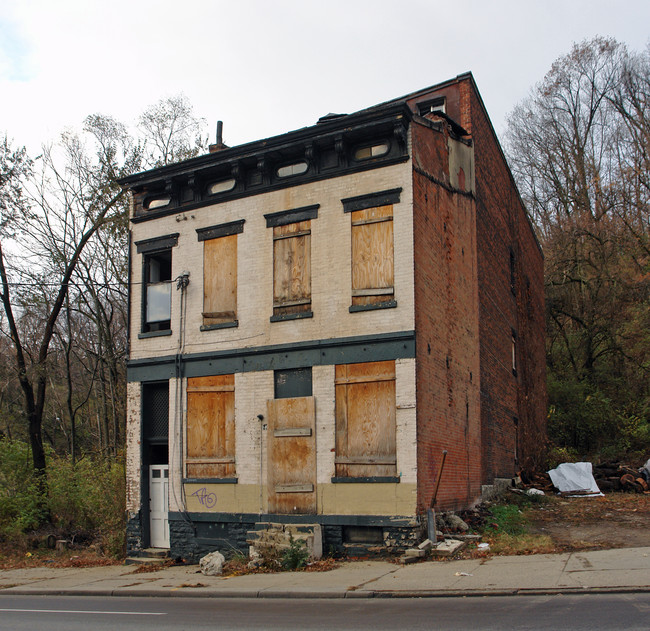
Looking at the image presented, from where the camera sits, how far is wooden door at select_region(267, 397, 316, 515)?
15.1m

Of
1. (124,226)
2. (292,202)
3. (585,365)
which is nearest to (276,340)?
(292,202)

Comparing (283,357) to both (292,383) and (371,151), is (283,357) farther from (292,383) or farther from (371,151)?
(371,151)

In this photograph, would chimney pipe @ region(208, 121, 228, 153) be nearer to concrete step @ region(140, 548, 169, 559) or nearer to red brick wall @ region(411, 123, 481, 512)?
red brick wall @ region(411, 123, 481, 512)

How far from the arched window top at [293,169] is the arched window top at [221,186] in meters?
1.36

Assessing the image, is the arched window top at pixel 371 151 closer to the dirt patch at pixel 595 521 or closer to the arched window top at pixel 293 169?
the arched window top at pixel 293 169

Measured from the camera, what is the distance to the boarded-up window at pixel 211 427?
53.7 ft

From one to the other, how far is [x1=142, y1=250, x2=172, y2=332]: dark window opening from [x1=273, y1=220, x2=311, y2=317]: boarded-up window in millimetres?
3332

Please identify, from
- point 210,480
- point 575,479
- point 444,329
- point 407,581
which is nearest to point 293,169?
point 444,329

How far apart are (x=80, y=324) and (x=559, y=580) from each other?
3172cm

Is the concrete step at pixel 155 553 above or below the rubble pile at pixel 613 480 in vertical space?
below

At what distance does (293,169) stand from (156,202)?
4329 mm

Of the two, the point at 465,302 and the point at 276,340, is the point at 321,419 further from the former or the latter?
the point at 465,302

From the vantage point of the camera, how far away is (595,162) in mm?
36750

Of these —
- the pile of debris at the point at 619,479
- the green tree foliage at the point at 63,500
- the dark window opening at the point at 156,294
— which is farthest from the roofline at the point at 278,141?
the pile of debris at the point at 619,479
